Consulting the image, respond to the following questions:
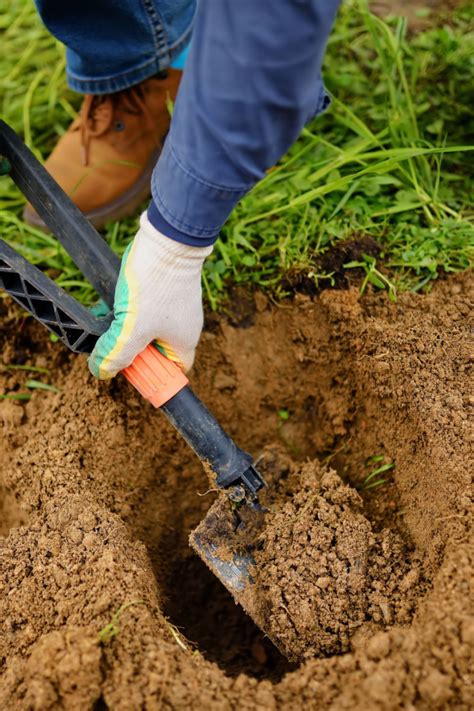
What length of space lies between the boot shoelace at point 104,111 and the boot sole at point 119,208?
18 centimetres

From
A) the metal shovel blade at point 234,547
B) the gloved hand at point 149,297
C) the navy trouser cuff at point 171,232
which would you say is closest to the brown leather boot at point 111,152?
the gloved hand at point 149,297

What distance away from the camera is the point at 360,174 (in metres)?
2.01

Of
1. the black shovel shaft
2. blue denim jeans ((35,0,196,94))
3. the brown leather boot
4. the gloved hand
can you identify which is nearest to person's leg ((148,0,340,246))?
the gloved hand

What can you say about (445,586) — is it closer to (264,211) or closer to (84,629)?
(84,629)

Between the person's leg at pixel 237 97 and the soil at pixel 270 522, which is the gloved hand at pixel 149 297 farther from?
the soil at pixel 270 522

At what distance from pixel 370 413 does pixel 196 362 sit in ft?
1.89

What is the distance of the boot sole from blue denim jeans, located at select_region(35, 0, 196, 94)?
1.09 feet

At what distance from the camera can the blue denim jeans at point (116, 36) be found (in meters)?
2.12

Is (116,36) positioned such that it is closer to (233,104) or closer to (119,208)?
(119,208)

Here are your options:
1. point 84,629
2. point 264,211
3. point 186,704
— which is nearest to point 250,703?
point 186,704

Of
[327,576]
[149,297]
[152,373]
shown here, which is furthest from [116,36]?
[327,576]

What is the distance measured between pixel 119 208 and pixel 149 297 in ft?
2.99

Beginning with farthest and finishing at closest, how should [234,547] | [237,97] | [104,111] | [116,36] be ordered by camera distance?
[104,111], [116,36], [234,547], [237,97]

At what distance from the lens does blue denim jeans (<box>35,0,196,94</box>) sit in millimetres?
2115
